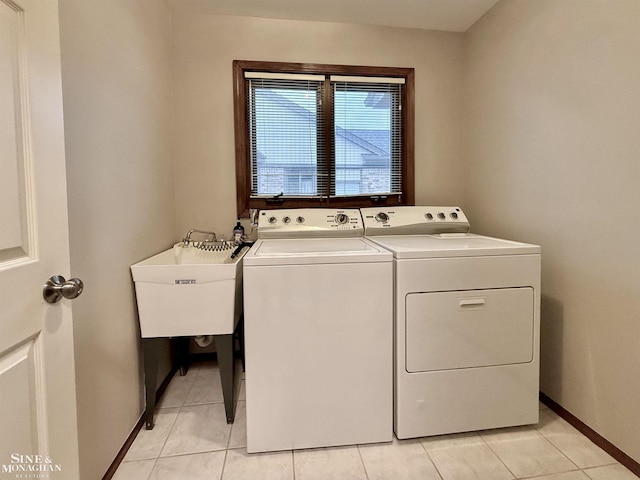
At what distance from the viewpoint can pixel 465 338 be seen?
146 cm

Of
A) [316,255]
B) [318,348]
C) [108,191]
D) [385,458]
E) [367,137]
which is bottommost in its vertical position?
[385,458]

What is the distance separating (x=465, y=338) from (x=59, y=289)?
1.48m

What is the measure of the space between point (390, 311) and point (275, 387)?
1.97 feet

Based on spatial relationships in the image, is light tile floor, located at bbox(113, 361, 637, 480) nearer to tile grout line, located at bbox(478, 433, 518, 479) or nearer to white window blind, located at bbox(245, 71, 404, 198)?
tile grout line, located at bbox(478, 433, 518, 479)

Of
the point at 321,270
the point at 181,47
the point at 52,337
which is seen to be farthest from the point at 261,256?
the point at 181,47

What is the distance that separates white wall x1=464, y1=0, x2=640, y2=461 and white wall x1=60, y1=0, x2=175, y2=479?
2.04m

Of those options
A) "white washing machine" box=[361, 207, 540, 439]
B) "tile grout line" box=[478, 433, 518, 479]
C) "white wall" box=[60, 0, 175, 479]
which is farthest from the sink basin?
"tile grout line" box=[478, 433, 518, 479]

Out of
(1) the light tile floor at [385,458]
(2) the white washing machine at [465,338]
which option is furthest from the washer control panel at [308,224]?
(1) the light tile floor at [385,458]

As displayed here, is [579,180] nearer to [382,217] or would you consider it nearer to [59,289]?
[382,217]

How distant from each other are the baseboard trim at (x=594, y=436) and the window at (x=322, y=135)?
1481mm

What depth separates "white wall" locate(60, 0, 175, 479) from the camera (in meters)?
1.11

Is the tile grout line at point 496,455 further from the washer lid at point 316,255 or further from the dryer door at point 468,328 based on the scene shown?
the washer lid at point 316,255

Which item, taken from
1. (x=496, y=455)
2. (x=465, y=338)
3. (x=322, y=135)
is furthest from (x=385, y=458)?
(x=322, y=135)

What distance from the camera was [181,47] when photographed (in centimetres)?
215
